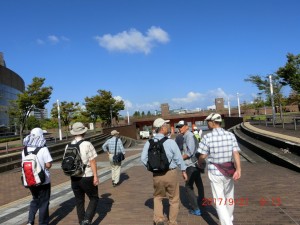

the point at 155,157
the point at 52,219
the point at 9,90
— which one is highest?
the point at 9,90

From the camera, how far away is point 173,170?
5051mm

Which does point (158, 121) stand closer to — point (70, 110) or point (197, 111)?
point (70, 110)

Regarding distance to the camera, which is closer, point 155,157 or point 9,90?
point 155,157

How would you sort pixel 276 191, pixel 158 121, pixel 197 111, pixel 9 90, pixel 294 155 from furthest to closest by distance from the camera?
pixel 197 111 → pixel 9 90 → pixel 294 155 → pixel 276 191 → pixel 158 121

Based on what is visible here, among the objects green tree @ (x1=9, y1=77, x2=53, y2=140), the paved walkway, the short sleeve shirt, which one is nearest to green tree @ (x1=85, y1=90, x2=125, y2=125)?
green tree @ (x1=9, y1=77, x2=53, y2=140)

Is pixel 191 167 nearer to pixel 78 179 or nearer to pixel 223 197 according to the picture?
pixel 223 197

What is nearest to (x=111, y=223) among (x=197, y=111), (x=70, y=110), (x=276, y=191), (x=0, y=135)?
(x=276, y=191)

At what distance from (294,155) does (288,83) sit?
981 inches

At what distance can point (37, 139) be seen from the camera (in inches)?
216

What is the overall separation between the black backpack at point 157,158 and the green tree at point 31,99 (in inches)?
1233

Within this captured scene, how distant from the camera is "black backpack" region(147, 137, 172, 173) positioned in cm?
484

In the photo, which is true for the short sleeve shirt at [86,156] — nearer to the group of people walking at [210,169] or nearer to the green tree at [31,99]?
the group of people walking at [210,169]

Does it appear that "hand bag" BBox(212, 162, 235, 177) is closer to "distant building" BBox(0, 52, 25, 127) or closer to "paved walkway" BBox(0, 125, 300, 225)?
"paved walkway" BBox(0, 125, 300, 225)

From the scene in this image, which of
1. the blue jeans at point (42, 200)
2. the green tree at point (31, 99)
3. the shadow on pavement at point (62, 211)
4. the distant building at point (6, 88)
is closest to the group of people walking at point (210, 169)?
the blue jeans at point (42, 200)
